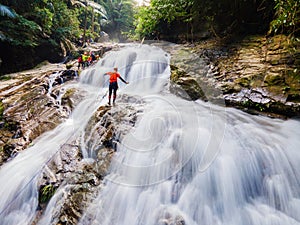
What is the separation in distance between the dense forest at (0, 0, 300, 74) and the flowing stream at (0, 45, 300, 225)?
2.93 metres

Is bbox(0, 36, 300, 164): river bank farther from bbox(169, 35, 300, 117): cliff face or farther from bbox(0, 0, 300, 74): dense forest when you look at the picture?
bbox(0, 0, 300, 74): dense forest

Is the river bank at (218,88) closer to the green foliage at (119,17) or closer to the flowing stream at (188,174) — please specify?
the flowing stream at (188,174)

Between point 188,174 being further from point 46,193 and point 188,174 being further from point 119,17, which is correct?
point 119,17

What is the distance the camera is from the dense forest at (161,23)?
6.93 metres

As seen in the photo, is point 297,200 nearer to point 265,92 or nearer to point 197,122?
point 197,122

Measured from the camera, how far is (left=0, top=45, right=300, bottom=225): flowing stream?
3.10 metres

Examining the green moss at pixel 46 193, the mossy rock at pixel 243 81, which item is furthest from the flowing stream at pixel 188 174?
the mossy rock at pixel 243 81

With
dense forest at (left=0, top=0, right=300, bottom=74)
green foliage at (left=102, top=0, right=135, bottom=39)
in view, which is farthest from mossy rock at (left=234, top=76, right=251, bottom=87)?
green foliage at (left=102, top=0, right=135, bottom=39)

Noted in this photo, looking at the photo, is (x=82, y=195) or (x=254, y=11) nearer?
(x=82, y=195)

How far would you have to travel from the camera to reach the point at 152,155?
4.02m

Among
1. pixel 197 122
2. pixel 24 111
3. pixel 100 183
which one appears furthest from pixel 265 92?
pixel 24 111

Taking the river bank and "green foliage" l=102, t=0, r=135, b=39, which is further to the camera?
"green foliage" l=102, t=0, r=135, b=39

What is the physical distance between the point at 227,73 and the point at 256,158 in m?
3.23

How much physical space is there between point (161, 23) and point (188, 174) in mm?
10023
